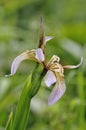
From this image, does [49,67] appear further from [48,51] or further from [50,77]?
[48,51]

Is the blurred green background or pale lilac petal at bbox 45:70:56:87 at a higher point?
pale lilac petal at bbox 45:70:56:87

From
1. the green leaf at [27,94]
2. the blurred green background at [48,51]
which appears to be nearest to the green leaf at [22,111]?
the green leaf at [27,94]

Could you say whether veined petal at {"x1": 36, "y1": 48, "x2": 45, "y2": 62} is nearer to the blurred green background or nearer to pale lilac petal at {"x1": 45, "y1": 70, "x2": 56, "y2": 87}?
pale lilac petal at {"x1": 45, "y1": 70, "x2": 56, "y2": 87}

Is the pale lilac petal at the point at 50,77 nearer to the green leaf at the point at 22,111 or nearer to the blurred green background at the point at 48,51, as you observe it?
the green leaf at the point at 22,111

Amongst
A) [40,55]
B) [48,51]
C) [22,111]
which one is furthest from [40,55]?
[48,51]

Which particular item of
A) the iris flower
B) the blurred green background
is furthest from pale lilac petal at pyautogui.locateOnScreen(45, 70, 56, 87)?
the blurred green background

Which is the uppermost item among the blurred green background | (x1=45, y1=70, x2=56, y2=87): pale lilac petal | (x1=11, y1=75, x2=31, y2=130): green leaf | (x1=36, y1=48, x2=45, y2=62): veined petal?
(x1=36, y1=48, x2=45, y2=62): veined petal
